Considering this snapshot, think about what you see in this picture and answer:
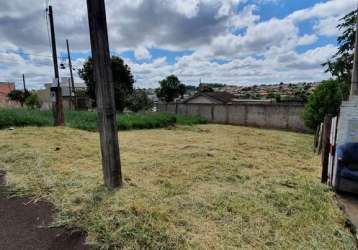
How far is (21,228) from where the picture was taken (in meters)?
2.02

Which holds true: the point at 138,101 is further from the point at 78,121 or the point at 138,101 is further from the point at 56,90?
the point at 56,90

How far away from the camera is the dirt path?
1787 millimetres

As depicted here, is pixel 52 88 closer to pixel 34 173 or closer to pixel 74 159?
pixel 74 159

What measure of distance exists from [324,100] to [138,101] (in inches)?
586

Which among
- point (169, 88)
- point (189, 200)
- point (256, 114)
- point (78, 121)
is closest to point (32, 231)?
point (189, 200)

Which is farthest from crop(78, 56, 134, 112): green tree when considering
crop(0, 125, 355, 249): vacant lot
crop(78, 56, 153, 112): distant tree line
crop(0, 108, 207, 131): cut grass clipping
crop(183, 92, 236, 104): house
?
crop(0, 125, 355, 249): vacant lot

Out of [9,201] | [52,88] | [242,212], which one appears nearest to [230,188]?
[242,212]

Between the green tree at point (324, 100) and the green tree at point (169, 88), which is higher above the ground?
the green tree at point (169, 88)

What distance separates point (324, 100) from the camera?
22.5ft

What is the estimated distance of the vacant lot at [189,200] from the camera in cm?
184

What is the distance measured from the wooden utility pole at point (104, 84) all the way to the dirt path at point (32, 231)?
80cm

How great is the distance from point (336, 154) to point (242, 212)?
63.7 inches

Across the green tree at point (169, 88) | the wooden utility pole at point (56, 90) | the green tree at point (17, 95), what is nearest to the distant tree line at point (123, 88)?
the green tree at point (169, 88)

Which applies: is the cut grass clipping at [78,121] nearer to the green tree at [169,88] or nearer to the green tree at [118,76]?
the green tree at [118,76]
